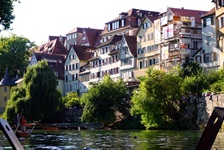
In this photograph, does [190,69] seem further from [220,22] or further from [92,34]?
[92,34]

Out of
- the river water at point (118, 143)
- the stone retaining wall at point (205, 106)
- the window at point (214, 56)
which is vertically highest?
the window at point (214, 56)

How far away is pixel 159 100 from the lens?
2381 inches

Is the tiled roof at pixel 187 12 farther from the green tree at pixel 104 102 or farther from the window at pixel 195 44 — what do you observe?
the green tree at pixel 104 102

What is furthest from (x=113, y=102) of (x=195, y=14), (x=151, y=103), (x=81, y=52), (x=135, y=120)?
(x=81, y=52)

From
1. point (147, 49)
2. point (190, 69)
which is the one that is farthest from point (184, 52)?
point (147, 49)

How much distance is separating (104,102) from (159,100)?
39.3 ft

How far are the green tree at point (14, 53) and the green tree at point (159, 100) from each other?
56503 mm

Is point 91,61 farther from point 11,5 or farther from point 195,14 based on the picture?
point 11,5

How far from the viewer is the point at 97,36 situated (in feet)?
435

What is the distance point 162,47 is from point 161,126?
23.5 m

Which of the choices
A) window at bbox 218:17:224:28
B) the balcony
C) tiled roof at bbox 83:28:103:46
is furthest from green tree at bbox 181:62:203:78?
tiled roof at bbox 83:28:103:46

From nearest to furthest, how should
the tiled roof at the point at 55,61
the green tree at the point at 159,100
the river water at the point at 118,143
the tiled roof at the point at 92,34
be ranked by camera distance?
1. the river water at the point at 118,143
2. the green tree at the point at 159,100
3. the tiled roof at the point at 55,61
4. the tiled roof at the point at 92,34

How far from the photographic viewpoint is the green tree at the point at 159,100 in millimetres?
59594

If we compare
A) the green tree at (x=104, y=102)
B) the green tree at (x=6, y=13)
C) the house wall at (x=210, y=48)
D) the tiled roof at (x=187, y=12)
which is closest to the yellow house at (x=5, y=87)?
the green tree at (x=104, y=102)
